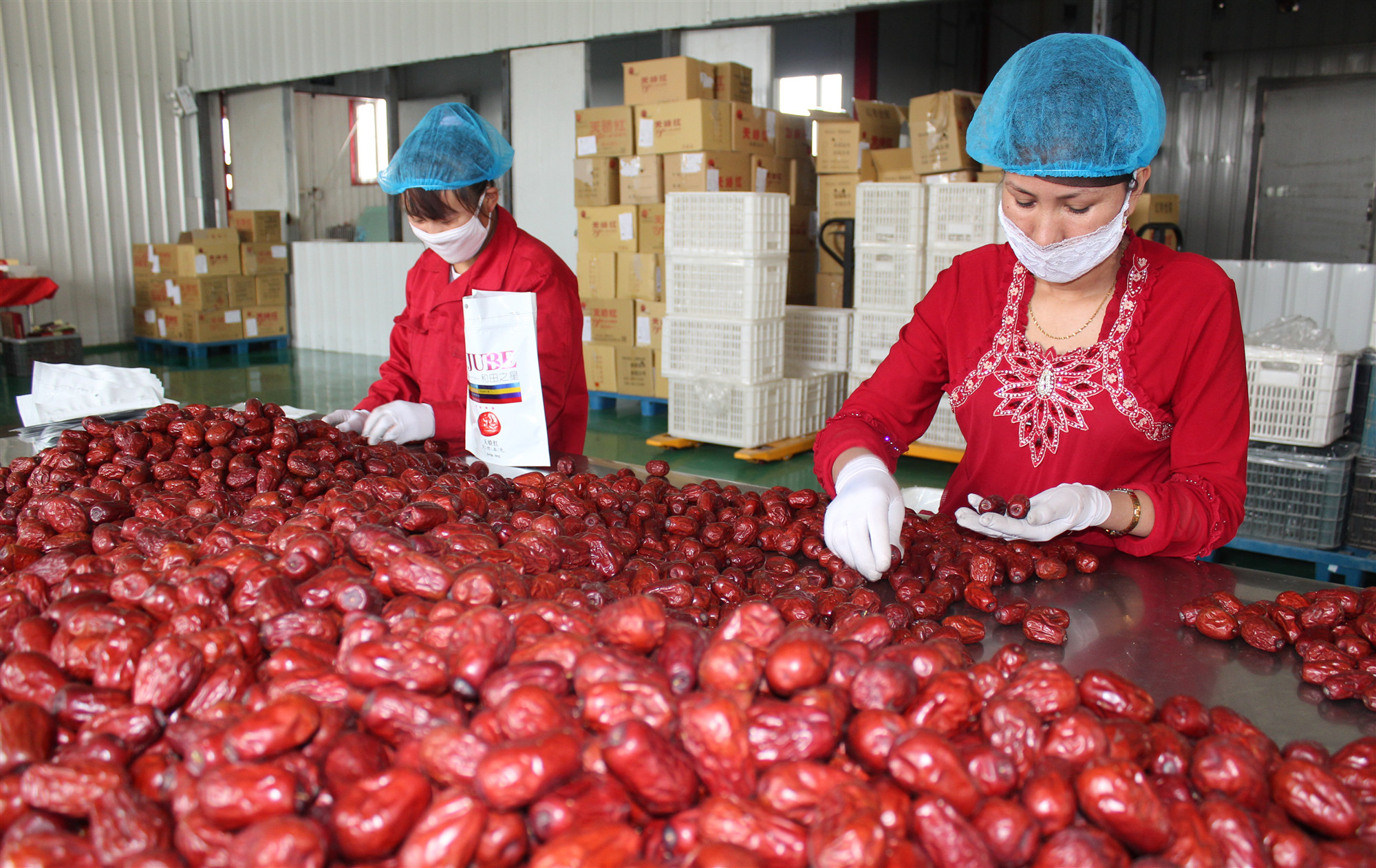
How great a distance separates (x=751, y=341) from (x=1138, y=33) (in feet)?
29.5

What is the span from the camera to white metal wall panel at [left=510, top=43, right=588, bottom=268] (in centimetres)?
974

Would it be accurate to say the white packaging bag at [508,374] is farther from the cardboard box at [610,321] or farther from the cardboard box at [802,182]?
the cardboard box at [802,182]

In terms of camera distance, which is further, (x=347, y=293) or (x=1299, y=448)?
(x=347, y=293)

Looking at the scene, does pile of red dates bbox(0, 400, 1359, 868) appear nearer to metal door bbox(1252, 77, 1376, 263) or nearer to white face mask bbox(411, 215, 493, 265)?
white face mask bbox(411, 215, 493, 265)

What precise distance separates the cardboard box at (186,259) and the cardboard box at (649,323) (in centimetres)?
651

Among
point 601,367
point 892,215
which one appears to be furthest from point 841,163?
point 601,367

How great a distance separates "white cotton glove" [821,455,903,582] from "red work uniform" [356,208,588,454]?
1274mm

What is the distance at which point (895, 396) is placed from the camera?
2.53m

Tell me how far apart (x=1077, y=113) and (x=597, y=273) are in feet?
23.2

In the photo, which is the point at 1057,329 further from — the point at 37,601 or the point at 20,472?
the point at 20,472

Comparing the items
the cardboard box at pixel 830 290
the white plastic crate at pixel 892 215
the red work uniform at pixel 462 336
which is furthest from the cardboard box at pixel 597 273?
the red work uniform at pixel 462 336

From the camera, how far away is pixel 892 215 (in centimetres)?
680

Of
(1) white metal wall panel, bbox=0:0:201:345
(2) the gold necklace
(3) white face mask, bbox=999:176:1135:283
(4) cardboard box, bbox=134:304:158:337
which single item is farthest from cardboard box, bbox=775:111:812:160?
(1) white metal wall panel, bbox=0:0:201:345

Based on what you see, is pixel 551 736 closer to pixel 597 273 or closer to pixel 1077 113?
pixel 1077 113
